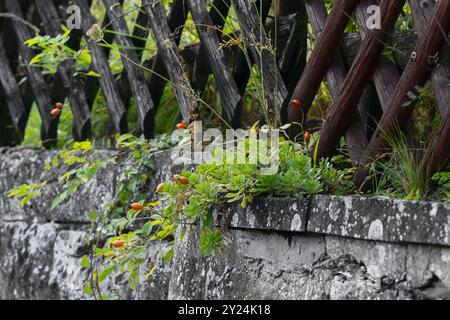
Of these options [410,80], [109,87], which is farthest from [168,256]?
[410,80]

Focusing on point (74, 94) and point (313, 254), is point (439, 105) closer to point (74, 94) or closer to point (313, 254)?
point (313, 254)

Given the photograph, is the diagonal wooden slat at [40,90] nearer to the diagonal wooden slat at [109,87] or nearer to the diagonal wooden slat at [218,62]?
the diagonal wooden slat at [109,87]

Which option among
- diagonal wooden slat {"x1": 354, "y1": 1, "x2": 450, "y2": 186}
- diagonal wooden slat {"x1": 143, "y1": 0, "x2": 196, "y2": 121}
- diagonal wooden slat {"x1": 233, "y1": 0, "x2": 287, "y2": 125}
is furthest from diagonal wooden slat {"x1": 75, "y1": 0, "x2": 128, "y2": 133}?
diagonal wooden slat {"x1": 354, "y1": 1, "x2": 450, "y2": 186}

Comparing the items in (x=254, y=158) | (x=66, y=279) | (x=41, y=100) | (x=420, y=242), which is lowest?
(x=66, y=279)

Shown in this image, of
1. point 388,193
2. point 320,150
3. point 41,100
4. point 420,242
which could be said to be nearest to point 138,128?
Result: point 41,100

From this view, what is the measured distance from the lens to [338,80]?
8.25 feet

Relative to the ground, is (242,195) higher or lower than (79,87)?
lower

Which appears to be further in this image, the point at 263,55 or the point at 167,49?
the point at 167,49

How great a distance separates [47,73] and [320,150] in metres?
2.04

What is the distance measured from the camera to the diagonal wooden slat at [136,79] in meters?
3.31

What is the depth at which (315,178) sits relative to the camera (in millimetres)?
2355

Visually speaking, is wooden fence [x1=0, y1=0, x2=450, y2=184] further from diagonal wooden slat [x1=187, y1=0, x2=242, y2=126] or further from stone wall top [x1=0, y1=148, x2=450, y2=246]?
stone wall top [x1=0, y1=148, x2=450, y2=246]

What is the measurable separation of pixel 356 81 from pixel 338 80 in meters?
0.15
